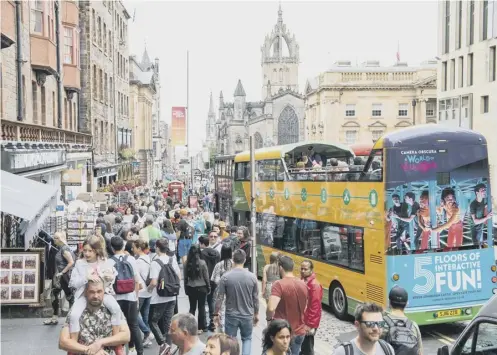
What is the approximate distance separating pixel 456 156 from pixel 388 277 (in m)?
2.62

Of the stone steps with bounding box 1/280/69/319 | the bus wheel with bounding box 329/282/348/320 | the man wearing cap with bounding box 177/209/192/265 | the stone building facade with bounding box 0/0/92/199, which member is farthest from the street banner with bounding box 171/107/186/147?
the stone steps with bounding box 1/280/69/319

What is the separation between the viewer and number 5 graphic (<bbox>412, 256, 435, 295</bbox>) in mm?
12102

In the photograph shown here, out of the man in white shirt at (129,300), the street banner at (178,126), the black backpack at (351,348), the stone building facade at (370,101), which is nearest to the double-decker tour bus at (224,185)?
the man in white shirt at (129,300)

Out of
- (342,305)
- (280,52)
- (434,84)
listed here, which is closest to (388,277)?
(342,305)

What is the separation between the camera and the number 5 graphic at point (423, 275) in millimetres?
12102

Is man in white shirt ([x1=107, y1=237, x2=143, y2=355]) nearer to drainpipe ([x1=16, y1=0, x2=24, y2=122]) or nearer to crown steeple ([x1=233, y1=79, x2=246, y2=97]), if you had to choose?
drainpipe ([x1=16, y1=0, x2=24, y2=122])

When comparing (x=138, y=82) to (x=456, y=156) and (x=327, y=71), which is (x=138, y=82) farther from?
(x=456, y=156)

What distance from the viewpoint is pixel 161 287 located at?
9.74m

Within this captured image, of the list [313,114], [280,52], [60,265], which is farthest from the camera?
[280,52]

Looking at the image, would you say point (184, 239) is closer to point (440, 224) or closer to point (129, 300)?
point (440, 224)

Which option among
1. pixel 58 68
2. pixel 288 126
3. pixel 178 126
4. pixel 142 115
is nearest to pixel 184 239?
pixel 58 68

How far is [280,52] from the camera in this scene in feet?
553

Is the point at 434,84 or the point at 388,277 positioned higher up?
the point at 434,84

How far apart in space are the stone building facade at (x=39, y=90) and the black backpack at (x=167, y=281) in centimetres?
526
